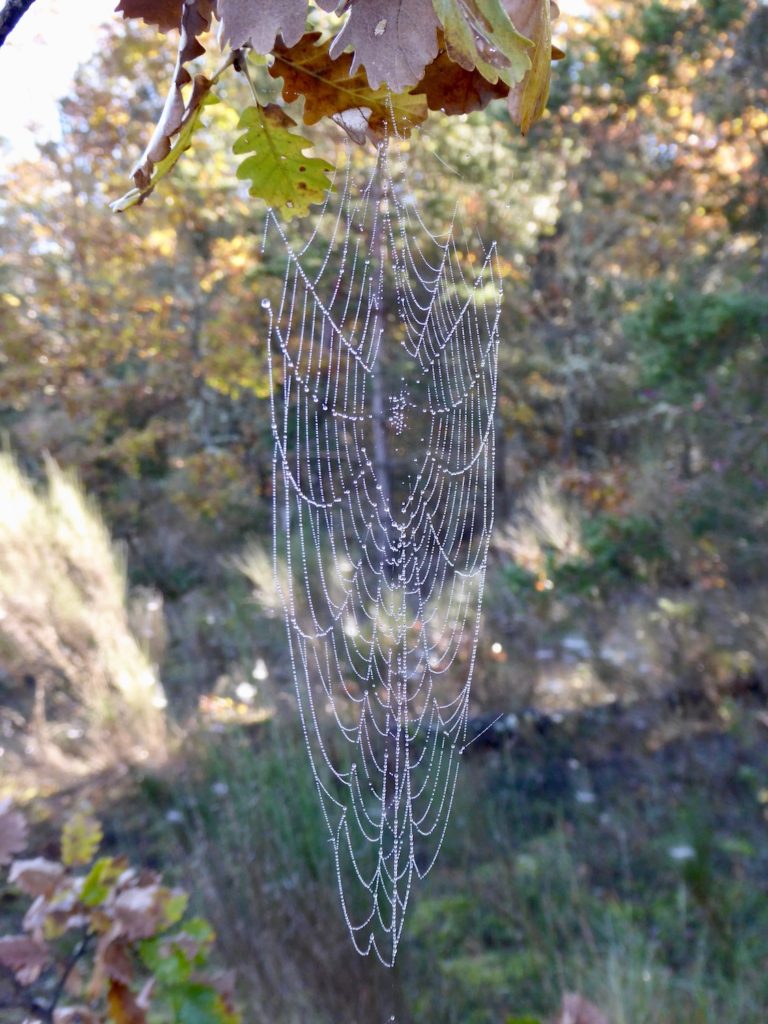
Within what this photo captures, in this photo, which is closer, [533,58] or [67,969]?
[533,58]

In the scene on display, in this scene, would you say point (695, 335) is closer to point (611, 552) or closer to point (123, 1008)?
point (611, 552)

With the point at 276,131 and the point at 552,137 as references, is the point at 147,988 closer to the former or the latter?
the point at 276,131

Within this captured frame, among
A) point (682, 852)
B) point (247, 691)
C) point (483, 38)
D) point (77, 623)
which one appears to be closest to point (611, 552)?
point (682, 852)

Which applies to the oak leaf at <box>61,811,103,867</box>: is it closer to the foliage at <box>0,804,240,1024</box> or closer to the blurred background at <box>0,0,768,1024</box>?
the foliage at <box>0,804,240,1024</box>

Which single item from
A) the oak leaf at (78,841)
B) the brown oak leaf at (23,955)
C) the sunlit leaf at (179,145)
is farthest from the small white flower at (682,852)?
the sunlit leaf at (179,145)

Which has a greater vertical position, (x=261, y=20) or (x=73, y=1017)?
(x=261, y=20)

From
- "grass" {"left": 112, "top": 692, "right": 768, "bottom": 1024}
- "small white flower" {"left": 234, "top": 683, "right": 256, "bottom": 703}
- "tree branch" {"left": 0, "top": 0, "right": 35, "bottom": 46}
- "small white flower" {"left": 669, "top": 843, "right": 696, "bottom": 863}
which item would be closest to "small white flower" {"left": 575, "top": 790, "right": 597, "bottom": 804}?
"grass" {"left": 112, "top": 692, "right": 768, "bottom": 1024}
